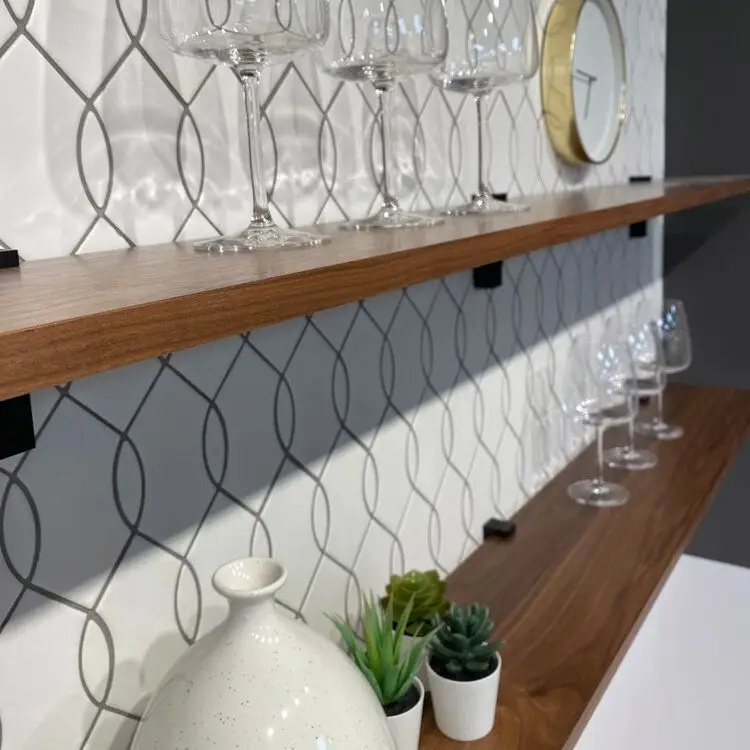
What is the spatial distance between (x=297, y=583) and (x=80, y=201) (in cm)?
45


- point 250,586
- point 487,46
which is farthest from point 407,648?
point 487,46

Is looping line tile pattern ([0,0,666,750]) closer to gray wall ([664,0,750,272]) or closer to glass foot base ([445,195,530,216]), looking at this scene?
glass foot base ([445,195,530,216])

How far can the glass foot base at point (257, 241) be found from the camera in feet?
1.98

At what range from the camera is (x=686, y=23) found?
201cm

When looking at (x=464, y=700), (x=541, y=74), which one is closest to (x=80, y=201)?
(x=464, y=700)

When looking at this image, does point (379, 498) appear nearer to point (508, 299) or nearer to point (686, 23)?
point (508, 299)

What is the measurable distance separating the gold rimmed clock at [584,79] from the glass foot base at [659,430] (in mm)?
559

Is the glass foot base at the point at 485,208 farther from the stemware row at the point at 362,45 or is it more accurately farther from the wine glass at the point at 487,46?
the wine glass at the point at 487,46

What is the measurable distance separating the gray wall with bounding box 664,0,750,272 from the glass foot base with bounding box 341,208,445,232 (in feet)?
4.82

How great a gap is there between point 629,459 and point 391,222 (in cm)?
95

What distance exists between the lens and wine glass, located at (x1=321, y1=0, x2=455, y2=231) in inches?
27.1

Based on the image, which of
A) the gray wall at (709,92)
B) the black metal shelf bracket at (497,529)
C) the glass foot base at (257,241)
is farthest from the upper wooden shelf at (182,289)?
the gray wall at (709,92)

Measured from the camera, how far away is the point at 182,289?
430mm

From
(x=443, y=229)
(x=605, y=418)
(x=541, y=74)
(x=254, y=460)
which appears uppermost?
(x=541, y=74)
